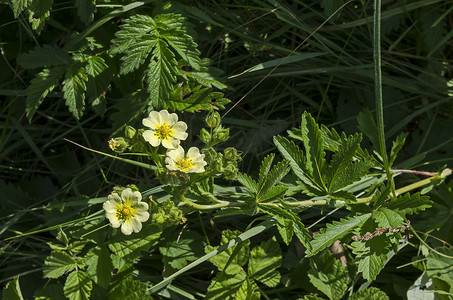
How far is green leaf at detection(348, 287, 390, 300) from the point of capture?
94.0 inches

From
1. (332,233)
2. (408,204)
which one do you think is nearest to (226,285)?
(332,233)

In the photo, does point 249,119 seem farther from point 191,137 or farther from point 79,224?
point 79,224

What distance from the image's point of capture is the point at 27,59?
242cm

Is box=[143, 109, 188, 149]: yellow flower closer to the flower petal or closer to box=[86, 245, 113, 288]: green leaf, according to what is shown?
the flower petal

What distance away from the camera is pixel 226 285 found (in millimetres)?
2543

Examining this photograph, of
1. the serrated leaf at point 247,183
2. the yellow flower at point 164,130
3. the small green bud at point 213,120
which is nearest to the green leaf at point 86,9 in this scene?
the yellow flower at point 164,130

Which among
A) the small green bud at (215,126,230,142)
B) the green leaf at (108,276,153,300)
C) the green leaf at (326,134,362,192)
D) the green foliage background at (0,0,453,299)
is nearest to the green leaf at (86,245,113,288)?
the green foliage background at (0,0,453,299)

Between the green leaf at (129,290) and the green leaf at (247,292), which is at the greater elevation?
the green leaf at (247,292)

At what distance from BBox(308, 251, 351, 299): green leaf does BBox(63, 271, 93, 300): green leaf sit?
1.01 metres

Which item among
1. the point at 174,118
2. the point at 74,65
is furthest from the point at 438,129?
the point at 74,65

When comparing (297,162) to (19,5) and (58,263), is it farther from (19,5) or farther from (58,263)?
(19,5)

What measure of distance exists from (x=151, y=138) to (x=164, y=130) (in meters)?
0.08

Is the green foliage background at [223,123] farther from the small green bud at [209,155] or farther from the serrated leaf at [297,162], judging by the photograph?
the small green bud at [209,155]

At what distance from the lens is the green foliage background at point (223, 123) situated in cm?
235
